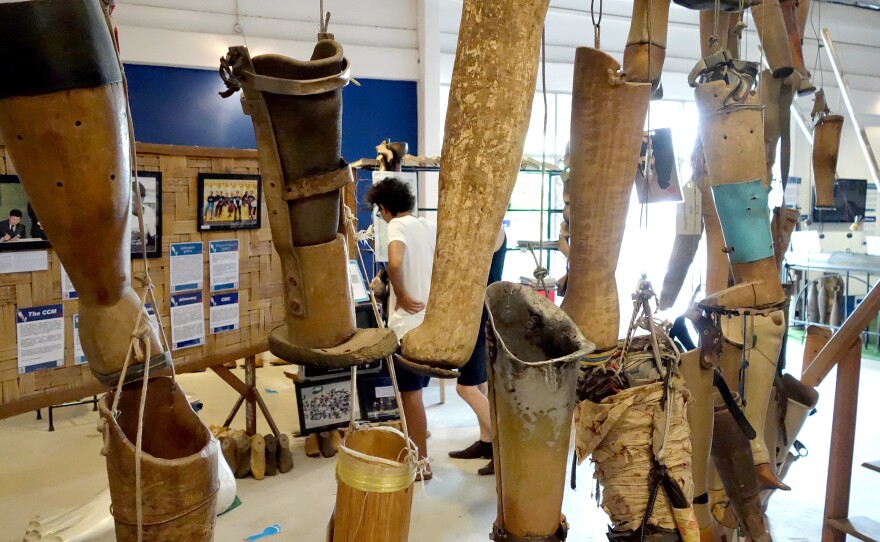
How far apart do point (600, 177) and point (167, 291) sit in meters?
2.10

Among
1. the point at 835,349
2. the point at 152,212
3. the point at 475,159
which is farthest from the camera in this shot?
the point at 152,212

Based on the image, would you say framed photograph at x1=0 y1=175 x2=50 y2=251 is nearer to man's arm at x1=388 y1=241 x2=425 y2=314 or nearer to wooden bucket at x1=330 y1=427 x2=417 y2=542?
man's arm at x1=388 y1=241 x2=425 y2=314

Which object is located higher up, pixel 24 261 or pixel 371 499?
pixel 24 261

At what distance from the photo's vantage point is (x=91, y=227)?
0.83m

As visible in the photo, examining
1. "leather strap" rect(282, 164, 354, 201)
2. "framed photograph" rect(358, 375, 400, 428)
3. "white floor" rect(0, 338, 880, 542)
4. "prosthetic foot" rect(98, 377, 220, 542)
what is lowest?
"white floor" rect(0, 338, 880, 542)

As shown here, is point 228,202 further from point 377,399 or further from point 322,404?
point 377,399

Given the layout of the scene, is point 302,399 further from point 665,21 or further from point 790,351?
point 790,351

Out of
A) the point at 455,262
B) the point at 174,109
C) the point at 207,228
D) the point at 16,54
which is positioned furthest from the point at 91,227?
the point at 174,109

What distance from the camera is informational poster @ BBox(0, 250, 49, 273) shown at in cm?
210

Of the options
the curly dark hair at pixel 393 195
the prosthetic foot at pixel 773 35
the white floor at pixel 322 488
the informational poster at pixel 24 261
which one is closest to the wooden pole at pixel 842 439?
the white floor at pixel 322 488

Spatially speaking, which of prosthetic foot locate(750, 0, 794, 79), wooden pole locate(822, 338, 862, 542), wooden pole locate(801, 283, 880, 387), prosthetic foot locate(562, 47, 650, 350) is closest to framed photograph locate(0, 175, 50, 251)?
prosthetic foot locate(562, 47, 650, 350)

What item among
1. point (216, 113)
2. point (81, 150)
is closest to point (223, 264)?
point (81, 150)

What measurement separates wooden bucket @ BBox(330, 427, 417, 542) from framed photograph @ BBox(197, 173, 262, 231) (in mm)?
1981

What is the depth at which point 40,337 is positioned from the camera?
2.18 m
